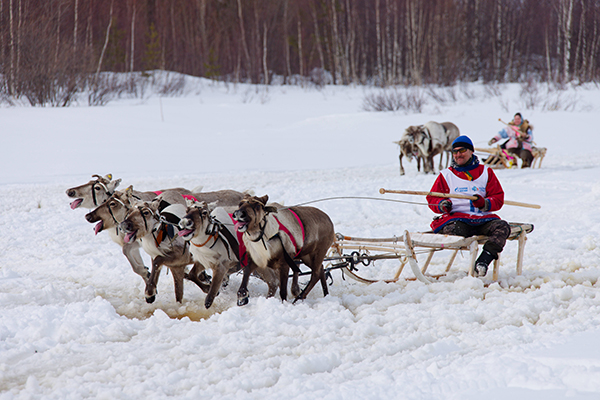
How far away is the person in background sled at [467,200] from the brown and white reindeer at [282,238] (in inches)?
46.3

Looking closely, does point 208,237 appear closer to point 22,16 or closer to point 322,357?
point 322,357

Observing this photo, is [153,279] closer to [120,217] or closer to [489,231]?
[120,217]

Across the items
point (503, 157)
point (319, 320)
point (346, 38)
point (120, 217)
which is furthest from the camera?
point (346, 38)

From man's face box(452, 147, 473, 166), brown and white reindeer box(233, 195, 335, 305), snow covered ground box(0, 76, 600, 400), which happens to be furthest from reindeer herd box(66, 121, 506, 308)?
man's face box(452, 147, 473, 166)

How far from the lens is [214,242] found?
441cm

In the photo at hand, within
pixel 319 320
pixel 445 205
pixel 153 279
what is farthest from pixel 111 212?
pixel 445 205

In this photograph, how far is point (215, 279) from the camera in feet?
14.6

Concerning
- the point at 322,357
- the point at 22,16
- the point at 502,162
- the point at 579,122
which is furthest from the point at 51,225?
the point at 579,122

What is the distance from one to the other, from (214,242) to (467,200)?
2423 mm

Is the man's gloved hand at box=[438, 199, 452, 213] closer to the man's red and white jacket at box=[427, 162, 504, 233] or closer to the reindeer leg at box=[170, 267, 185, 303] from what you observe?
the man's red and white jacket at box=[427, 162, 504, 233]

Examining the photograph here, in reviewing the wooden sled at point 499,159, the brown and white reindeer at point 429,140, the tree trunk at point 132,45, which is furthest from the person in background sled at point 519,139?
the tree trunk at point 132,45

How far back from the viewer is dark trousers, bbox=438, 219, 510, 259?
460 centimetres

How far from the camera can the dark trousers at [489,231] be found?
4598mm

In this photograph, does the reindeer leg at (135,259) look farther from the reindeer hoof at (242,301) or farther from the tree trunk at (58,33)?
the tree trunk at (58,33)
